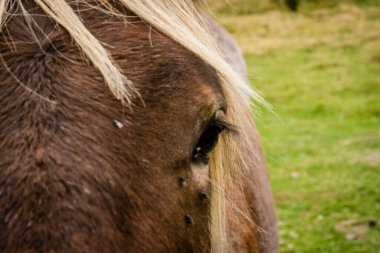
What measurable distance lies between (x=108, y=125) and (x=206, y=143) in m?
0.43

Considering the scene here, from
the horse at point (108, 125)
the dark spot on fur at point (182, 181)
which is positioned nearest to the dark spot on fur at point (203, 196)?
the horse at point (108, 125)

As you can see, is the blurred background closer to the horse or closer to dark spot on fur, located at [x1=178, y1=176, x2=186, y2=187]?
the horse

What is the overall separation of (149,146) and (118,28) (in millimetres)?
404

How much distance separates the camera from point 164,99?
1.47 m

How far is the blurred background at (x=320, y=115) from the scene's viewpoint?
680 centimetres

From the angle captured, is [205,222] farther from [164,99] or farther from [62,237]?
[62,237]

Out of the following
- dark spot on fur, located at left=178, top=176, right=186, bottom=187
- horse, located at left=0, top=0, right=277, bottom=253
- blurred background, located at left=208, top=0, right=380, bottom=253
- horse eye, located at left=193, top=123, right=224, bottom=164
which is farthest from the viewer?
blurred background, located at left=208, top=0, right=380, bottom=253

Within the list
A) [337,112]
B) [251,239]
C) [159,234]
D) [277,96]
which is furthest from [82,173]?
[277,96]

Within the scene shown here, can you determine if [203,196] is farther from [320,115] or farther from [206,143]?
[320,115]

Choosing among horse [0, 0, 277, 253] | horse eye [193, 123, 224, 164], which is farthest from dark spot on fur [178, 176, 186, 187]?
horse eye [193, 123, 224, 164]

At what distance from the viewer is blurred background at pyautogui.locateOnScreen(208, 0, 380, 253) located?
22.3 ft

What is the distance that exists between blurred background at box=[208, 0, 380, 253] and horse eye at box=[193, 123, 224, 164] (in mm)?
577

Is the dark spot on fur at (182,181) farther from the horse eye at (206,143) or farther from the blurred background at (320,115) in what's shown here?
the blurred background at (320,115)

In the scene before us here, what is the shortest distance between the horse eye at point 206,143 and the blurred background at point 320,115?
1.89 feet
